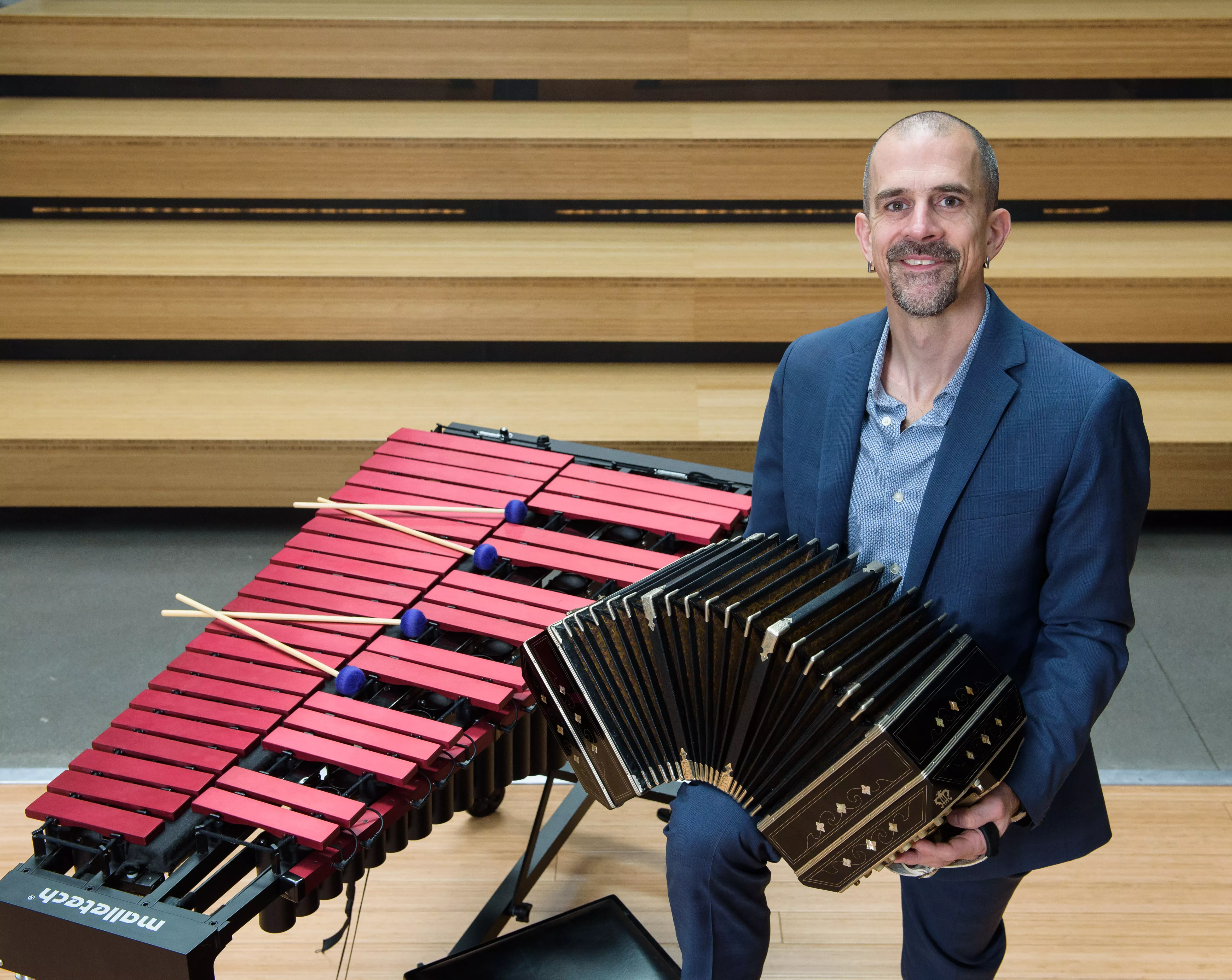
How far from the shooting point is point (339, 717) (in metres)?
2.25

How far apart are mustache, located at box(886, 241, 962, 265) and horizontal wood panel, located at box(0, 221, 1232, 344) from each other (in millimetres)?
2750

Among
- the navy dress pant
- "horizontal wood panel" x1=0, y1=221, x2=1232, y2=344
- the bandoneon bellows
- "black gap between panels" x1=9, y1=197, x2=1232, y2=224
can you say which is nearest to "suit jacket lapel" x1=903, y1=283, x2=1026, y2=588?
the bandoneon bellows

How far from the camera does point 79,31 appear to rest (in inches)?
201

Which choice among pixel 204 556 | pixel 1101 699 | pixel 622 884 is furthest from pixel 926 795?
pixel 204 556

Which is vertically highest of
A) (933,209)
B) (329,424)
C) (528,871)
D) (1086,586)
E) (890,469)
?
(933,209)

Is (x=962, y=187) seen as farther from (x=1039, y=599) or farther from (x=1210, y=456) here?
(x=1210, y=456)

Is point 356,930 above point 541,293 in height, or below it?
below

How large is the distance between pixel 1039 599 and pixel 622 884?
1462 mm

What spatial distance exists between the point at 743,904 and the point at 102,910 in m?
1.00

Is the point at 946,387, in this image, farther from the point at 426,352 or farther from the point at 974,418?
the point at 426,352

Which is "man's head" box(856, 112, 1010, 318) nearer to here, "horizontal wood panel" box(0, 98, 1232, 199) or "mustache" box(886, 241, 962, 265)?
"mustache" box(886, 241, 962, 265)

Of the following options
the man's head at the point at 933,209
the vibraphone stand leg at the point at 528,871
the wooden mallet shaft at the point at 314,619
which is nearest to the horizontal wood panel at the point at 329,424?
the vibraphone stand leg at the point at 528,871

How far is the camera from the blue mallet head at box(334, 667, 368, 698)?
228cm

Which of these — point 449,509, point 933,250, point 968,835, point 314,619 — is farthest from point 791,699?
point 449,509
